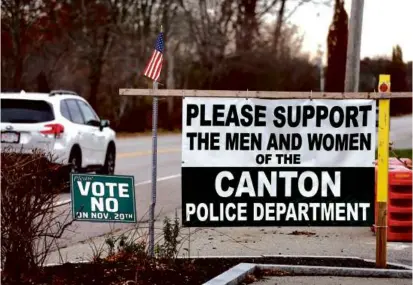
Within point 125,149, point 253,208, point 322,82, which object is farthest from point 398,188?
point 322,82

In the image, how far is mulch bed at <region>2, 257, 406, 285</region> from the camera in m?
7.39

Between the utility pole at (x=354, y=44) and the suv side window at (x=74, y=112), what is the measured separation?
5638 mm

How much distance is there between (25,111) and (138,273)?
376 inches

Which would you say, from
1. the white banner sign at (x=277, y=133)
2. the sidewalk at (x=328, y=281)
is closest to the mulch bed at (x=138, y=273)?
the sidewalk at (x=328, y=281)

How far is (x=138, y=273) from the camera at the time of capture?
24.8ft

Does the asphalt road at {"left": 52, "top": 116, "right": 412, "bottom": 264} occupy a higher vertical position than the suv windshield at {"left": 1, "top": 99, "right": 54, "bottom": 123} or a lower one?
lower

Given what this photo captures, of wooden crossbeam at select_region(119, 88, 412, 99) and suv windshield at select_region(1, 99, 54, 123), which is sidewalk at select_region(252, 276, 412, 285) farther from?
suv windshield at select_region(1, 99, 54, 123)

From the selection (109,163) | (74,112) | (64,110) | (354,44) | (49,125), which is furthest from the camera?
(109,163)

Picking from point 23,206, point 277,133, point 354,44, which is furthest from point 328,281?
point 354,44

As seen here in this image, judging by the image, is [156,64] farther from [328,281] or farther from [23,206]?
[328,281]

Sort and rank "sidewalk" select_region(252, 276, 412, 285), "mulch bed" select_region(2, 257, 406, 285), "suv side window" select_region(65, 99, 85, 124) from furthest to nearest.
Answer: "suv side window" select_region(65, 99, 85, 124) → "sidewalk" select_region(252, 276, 412, 285) → "mulch bed" select_region(2, 257, 406, 285)

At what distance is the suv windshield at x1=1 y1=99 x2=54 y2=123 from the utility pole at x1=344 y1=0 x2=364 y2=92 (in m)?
5.64

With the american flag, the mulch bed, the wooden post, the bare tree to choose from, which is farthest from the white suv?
the bare tree

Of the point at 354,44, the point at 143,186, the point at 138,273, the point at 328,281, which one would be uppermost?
the point at 354,44
